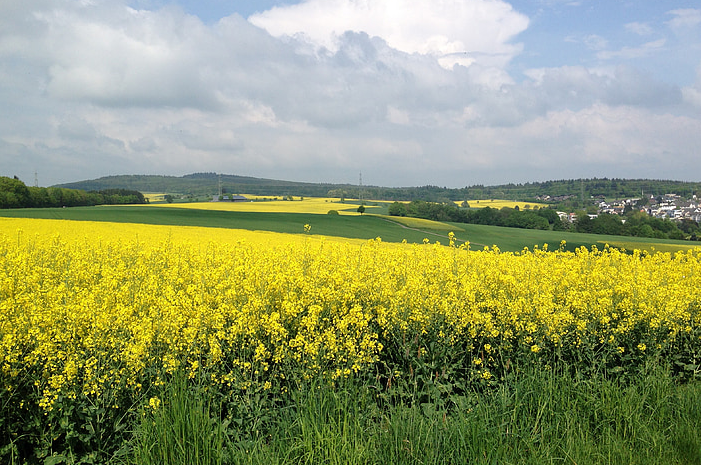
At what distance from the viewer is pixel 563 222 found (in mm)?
55562

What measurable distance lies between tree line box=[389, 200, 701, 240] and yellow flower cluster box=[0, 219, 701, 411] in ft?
151

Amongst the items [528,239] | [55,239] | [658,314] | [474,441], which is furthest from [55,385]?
[528,239]

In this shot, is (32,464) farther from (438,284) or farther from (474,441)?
(438,284)

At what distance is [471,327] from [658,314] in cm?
284

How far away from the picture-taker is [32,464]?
3.66 meters

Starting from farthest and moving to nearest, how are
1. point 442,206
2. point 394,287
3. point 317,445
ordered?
point 442,206
point 394,287
point 317,445

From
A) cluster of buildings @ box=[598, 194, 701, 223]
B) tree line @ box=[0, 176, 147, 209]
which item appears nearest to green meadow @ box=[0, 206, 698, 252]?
tree line @ box=[0, 176, 147, 209]

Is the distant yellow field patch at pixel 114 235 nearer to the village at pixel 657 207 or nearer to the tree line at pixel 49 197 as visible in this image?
the tree line at pixel 49 197

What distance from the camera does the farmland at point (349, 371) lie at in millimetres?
3771

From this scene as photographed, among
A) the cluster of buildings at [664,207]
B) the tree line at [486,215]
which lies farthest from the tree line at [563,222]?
the cluster of buildings at [664,207]

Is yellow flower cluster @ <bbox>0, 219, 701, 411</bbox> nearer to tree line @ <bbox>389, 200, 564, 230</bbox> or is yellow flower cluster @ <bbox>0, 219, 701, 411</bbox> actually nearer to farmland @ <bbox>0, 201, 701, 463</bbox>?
farmland @ <bbox>0, 201, 701, 463</bbox>

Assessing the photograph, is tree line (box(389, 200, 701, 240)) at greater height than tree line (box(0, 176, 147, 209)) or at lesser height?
lesser

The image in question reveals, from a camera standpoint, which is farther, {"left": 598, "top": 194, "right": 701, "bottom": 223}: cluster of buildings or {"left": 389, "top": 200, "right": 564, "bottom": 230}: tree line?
{"left": 389, "top": 200, "right": 564, "bottom": 230}: tree line

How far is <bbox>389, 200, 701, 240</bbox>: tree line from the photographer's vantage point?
45.7m
